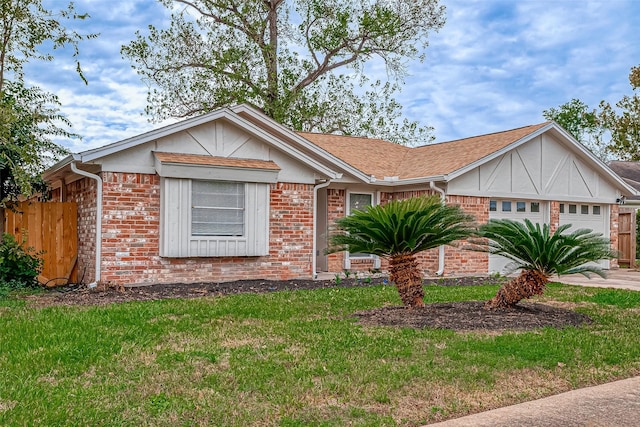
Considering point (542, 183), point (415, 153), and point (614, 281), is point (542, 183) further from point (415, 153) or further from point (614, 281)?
point (415, 153)

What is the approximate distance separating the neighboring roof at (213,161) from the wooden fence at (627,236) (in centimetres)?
1359

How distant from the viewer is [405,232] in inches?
337

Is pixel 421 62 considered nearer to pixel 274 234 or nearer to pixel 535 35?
pixel 535 35

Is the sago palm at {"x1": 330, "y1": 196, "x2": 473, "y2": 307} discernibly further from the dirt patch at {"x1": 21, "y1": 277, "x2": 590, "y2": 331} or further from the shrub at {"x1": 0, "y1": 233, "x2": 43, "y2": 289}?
the shrub at {"x1": 0, "y1": 233, "x2": 43, "y2": 289}

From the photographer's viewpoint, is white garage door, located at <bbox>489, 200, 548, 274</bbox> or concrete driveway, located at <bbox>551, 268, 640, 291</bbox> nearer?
concrete driveway, located at <bbox>551, 268, 640, 291</bbox>

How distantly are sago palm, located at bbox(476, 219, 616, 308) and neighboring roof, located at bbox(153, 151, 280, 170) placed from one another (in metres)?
5.57

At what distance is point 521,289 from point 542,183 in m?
9.45

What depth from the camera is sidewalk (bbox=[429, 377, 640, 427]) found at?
446cm

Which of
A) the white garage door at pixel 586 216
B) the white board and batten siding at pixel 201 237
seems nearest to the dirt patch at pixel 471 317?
the white board and batten siding at pixel 201 237

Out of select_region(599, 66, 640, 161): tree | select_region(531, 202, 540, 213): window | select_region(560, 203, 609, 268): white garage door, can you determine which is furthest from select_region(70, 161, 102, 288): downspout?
select_region(599, 66, 640, 161): tree

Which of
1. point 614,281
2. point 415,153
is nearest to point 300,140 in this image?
Result: point 415,153

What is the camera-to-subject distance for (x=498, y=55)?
702 inches

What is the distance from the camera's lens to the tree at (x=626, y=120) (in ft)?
113

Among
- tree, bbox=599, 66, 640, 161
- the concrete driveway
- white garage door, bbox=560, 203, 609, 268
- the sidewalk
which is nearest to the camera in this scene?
the sidewalk
